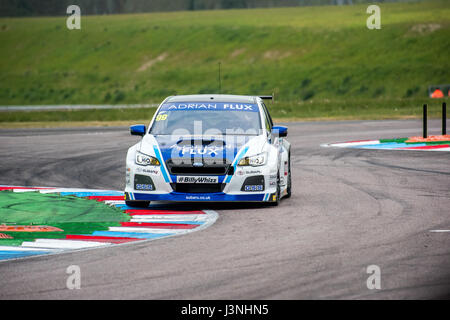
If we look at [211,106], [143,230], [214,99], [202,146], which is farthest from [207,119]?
[143,230]

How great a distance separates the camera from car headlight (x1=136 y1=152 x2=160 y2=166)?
1148 centimetres

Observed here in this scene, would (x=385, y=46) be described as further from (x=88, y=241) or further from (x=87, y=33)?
(x=88, y=241)

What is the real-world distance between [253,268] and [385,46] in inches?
2992

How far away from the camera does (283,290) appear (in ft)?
22.2

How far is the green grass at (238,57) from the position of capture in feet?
244

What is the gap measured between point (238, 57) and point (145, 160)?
7934 cm

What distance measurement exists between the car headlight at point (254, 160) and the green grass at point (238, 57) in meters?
47.5

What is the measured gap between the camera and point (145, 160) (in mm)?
11562

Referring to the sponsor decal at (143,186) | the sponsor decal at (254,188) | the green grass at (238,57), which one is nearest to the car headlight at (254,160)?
the sponsor decal at (254,188)

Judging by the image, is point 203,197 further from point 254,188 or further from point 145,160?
point 145,160

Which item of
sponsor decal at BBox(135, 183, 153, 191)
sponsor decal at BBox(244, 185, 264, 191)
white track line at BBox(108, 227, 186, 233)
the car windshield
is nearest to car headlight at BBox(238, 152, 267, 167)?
sponsor decal at BBox(244, 185, 264, 191)

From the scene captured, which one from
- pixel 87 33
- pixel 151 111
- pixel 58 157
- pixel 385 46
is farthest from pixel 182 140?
pixel 87 33

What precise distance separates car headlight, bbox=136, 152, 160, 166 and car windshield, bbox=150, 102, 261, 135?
0.72 meters

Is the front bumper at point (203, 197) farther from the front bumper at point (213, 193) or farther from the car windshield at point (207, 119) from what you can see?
the car windshield at point (207, 119)
